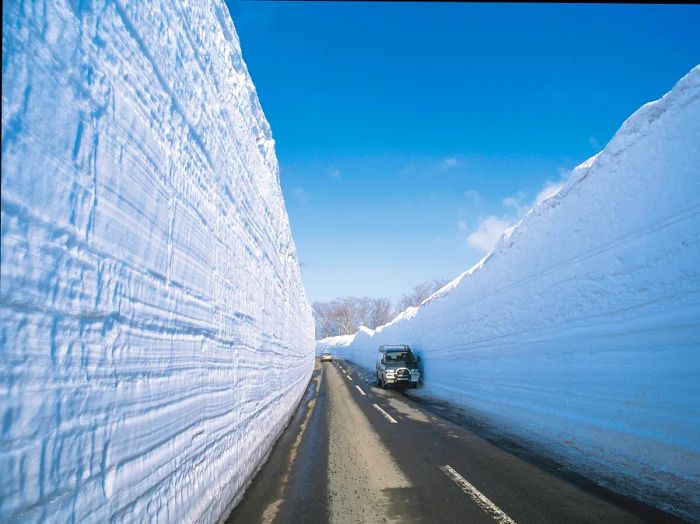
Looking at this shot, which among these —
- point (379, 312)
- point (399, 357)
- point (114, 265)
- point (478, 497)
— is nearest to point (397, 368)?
point (399, 357)

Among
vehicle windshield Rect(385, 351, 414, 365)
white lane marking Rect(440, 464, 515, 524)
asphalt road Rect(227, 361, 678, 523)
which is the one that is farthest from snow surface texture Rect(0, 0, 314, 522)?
vehicle windshield Rect(385, 351, 414, 365)

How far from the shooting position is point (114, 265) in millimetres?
1965

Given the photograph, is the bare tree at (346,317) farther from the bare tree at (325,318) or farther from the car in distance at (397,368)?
the car in distance at (397,368)

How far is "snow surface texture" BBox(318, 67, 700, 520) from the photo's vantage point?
4.96 m

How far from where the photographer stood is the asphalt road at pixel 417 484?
371cm

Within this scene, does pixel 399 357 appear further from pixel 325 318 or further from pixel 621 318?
pixel 325 318

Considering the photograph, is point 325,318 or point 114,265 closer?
point 114,265

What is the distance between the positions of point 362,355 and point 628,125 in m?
38.5

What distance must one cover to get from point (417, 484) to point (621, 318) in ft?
14.9

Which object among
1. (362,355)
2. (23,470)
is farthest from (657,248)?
(362,355)

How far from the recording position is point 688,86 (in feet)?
18.8

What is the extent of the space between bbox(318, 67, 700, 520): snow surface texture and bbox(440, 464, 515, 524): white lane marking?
5.75 ft

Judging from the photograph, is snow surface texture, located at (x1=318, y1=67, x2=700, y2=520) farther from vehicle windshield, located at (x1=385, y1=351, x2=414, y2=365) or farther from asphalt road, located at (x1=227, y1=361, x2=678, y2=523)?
vehicle windshield, located at (x1=385, y1=351, x2=414, y2=365)

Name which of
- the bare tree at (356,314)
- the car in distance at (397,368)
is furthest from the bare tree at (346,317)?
the car in distance at (397,368)
